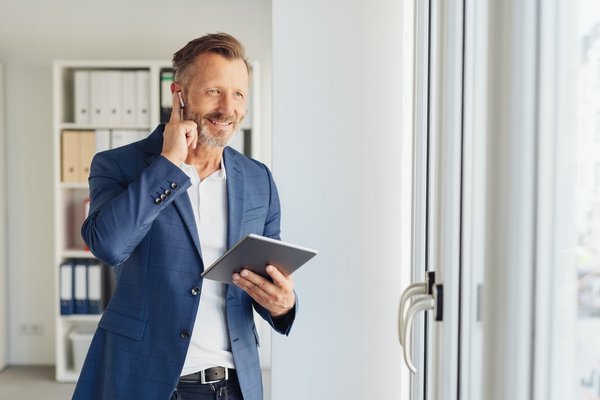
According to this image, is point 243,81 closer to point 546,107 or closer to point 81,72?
point 546,107

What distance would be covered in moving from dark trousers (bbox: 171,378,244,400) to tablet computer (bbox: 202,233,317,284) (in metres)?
0.23

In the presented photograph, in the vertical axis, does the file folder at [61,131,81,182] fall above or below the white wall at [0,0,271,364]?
below

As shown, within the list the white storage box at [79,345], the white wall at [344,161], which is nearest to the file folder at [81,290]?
the white storage box at [79,345]

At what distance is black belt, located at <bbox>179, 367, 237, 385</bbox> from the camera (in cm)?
163

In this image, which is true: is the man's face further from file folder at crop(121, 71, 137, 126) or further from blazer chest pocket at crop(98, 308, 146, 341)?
file folder at crop(121, 71, 137, 126)

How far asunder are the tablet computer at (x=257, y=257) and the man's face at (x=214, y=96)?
34 centimetres

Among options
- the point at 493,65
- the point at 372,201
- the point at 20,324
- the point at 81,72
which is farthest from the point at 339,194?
the point at 20,324

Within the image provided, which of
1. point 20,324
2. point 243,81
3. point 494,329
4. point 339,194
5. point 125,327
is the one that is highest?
point 243,81

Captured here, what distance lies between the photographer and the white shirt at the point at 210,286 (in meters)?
1.63

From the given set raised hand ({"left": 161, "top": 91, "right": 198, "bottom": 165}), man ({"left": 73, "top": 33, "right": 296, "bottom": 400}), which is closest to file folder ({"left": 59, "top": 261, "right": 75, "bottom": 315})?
man ({"left": 73, "top": 33, "right": 296, "bottom": 400})

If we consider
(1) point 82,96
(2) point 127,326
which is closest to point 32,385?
(1) point 82,96

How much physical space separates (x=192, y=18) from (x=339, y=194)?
3.17 m

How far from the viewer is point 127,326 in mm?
1637

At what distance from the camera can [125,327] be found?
1637mm
